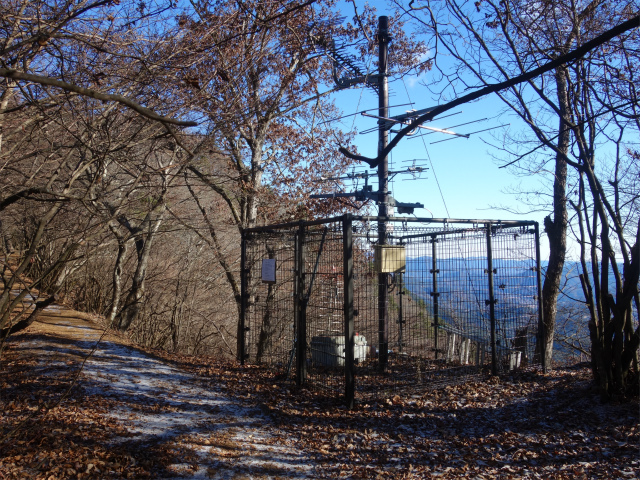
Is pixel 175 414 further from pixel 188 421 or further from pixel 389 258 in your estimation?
pixel 389 258

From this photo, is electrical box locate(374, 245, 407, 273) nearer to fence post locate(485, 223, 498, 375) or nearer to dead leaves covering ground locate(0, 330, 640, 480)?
fence post locate(485, 223, 498, 375)

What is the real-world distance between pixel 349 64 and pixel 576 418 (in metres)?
7.25

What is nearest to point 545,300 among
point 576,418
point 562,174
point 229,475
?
A: point 562,174

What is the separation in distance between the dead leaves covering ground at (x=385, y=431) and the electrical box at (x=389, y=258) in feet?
5.31

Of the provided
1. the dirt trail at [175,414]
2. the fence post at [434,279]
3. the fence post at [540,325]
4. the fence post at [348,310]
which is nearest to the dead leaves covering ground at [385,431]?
the dirt trail at [175,414]

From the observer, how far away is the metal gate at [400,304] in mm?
6164

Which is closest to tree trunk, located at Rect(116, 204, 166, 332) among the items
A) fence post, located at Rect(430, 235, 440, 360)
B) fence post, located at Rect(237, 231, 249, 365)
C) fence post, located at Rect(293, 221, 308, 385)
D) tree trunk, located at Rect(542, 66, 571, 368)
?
fence post, located at Rect(237, 231, 249, 365)

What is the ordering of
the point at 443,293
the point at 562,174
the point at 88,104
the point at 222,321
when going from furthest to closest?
the point at 222,321 → the point at 562,174 → the point at 443,293 → the point at 88,104

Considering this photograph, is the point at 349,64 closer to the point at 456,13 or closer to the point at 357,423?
the point at 456,13

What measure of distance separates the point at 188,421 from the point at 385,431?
2.01 meters

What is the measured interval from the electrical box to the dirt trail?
241cm

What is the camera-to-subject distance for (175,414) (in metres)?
4.92

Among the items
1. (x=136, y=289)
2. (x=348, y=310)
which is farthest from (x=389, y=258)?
(x=136, y=289)

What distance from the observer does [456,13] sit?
5543 mm
